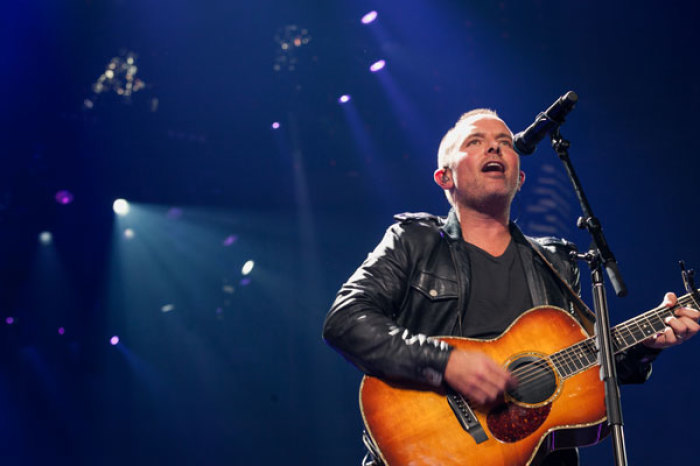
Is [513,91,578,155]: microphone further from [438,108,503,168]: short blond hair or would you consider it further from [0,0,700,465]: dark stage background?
[0,0,700,465]: dark stage background

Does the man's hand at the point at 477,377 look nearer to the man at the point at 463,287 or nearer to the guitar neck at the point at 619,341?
the man at the point at 463,287

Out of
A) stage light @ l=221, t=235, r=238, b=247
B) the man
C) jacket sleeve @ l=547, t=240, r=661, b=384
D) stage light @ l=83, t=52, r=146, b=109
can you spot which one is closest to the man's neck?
the man

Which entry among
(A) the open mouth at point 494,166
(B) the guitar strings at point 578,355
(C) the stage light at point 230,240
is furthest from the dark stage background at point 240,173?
(B) the guitar strings at point 578,355

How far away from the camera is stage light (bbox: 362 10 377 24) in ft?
17.0

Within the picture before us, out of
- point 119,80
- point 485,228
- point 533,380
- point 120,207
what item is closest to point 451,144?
point 485,228

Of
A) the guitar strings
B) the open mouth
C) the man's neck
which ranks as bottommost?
the guitar strings

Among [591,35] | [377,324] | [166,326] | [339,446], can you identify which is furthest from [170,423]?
[591,35]

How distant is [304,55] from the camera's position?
5.28m

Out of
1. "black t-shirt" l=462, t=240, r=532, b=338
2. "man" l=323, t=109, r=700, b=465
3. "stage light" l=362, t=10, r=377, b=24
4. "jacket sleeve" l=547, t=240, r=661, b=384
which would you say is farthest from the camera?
"stage light" l=362, t=10, r=377, b=24

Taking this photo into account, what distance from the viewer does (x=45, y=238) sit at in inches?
212

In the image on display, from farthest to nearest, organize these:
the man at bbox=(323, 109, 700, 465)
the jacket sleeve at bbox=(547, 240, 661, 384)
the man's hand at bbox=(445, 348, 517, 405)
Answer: the jacket sleeve at bbox=(547, 240, 661, 384)
the man at bbox=(323, 109, 700, 465)
the man's hand at bbox=(445, 348, 517, 405)

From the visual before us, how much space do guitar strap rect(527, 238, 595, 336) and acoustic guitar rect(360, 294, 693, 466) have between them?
143 mm

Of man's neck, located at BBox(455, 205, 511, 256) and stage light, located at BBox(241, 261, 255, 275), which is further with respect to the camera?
stage light, located at BBox(241, 261, 255, 275)

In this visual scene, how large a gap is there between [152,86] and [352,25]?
2153mm
